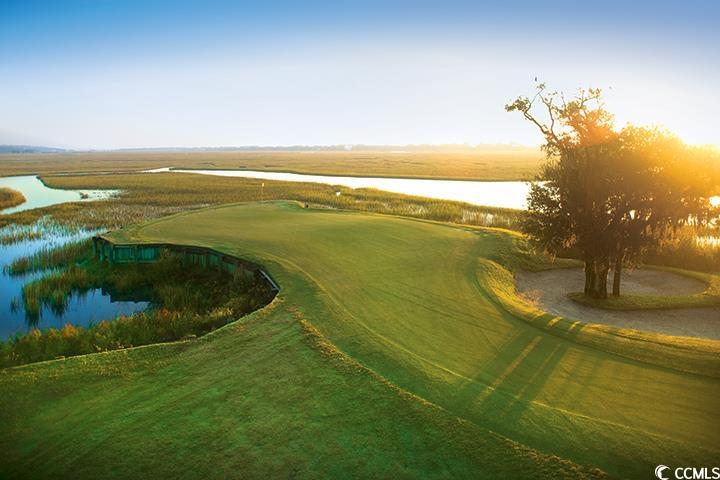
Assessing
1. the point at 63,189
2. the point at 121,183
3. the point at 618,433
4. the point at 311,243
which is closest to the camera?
the point at 618,433

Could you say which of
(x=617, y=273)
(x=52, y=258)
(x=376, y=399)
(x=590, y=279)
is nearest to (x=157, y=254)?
(x=52, y=258)

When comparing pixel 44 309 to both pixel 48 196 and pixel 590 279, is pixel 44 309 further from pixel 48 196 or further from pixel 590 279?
pixel 48 196

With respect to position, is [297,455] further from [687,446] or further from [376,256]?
[376,256]

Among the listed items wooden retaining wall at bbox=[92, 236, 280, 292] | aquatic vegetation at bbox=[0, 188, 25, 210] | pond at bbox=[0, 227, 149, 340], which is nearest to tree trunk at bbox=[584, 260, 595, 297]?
wooden retaining wall at bbox=[92, 236, 280, 292]

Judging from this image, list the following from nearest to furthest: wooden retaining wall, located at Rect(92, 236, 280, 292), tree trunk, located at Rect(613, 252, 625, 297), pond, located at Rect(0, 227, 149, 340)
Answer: tree trunk, located at Rect(613, 252, 625, 297) → pond, located at Rect(0, 227, 149, 340) → wooden retaining wall, located at Rect(92, 236, 280, 292)

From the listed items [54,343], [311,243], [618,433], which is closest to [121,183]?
[311,243]

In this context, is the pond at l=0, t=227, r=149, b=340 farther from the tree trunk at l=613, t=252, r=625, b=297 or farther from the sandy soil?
the tree trunk at l=613, t=252, r=625, b=297
